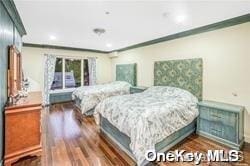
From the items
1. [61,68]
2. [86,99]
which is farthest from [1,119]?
[61,68]

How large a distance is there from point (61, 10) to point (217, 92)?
11.8ft

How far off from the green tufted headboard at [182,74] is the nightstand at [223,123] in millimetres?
624

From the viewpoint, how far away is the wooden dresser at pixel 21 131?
7.19ft

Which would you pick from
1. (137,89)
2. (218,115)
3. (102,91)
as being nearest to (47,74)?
(102,91)

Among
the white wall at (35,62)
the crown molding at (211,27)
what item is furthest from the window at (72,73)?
the crown molding at (211,27)

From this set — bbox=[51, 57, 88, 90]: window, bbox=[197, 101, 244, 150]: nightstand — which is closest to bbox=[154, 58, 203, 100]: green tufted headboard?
bbox=[197, 101, 244, 150]: nightstand

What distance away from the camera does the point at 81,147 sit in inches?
110

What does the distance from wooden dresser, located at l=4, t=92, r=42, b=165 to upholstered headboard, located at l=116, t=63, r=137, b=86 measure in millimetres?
3972

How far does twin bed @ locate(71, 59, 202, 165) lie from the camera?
2.26m

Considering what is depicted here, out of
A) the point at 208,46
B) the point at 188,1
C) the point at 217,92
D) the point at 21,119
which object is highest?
the point at 188,1

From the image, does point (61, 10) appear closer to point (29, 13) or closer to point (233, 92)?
point (29, 13)

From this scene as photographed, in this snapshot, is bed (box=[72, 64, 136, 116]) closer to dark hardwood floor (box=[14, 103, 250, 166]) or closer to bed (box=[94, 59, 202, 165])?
dark hardwood floor (box=[14, 103, 250, 166])

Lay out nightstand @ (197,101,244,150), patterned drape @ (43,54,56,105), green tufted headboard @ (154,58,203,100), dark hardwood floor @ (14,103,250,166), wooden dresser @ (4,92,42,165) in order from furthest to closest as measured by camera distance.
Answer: patterned drape @ (43,54,56,105) → green tufted headboard @ (154,58,203,100) → nightstand @ (197,101,244,150) → dark hardwood floor @ (14,103,250,166) → wooden dresser @ (4,92,42,165)

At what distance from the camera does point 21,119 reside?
2324 millimetres
